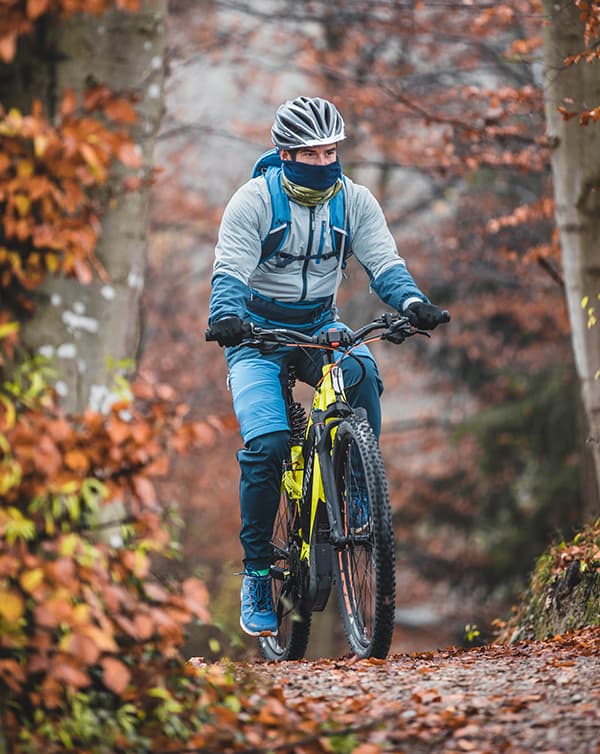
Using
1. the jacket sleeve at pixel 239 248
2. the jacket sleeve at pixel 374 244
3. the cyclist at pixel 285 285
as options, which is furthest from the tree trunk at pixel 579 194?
the jacket sleeve at pixel 239 248

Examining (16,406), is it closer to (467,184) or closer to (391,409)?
(467,184)

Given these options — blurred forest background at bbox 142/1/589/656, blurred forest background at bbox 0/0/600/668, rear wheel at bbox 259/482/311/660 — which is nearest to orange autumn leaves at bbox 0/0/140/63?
blurred forest background at bbox 0/0/600/668

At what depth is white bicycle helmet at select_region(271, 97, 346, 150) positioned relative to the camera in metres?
5.80

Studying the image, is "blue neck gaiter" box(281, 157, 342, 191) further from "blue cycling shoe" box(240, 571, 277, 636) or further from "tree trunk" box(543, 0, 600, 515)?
"tree trunk" box(543, 0, 600, 515)

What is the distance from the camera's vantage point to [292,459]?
256 inches

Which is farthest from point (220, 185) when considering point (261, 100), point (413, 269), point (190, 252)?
point (413, 269)

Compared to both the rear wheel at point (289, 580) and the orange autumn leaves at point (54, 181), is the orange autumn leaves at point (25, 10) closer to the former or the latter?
the orange autumn leaves at point (54, 181)

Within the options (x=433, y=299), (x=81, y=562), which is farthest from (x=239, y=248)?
(x=433, y=299)

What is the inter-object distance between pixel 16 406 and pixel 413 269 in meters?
16.5

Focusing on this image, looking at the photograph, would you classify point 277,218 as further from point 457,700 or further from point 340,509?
point 457,700

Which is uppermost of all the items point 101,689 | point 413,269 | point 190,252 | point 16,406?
point 190,252

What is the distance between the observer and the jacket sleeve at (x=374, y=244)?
613 centimetres

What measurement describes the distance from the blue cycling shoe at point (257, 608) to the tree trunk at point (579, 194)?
2.78 metres

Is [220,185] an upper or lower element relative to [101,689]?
upper
